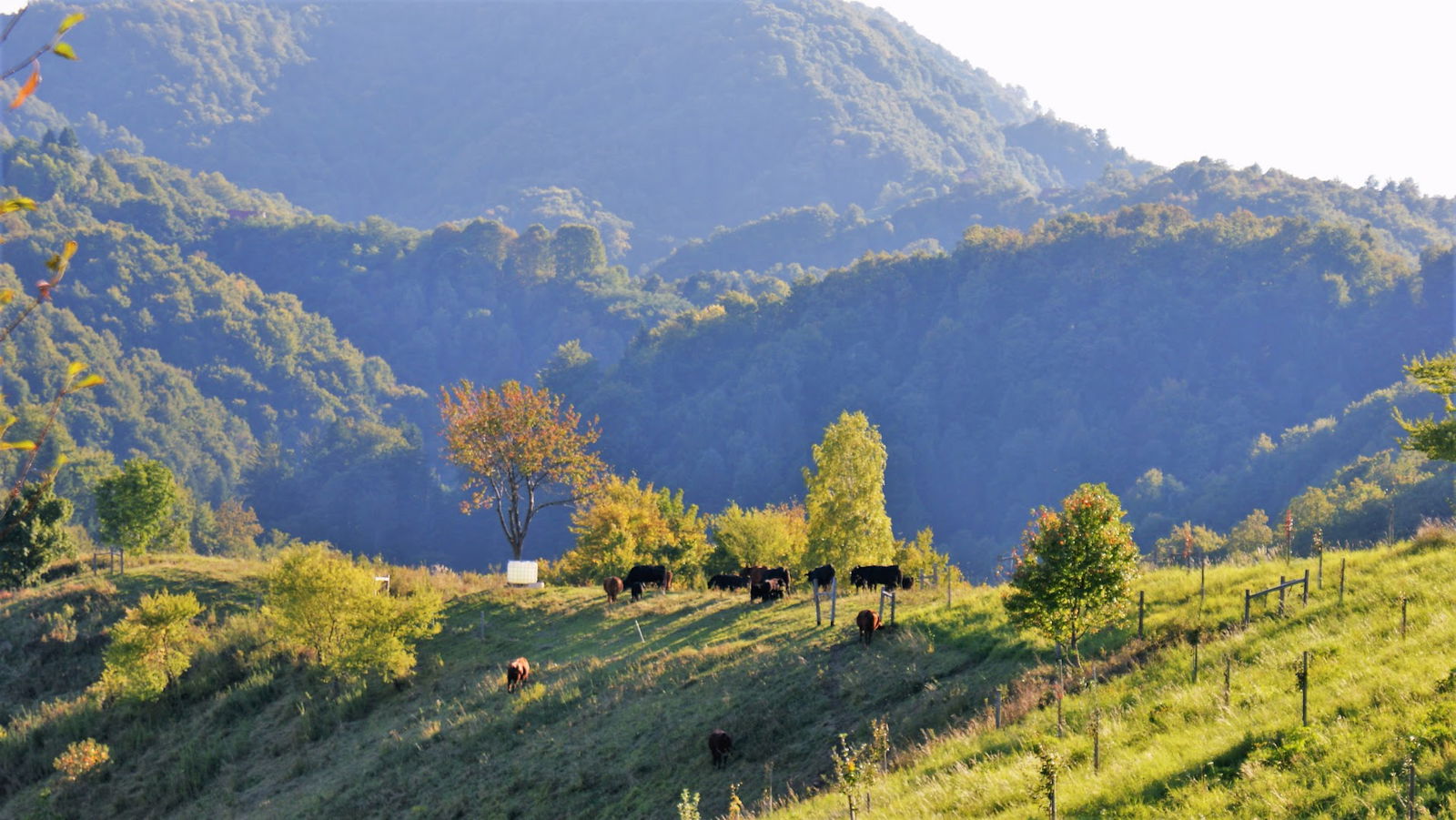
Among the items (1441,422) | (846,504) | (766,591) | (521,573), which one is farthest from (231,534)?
(1441,422)

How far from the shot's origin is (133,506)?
75.2 m

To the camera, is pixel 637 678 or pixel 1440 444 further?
pixel 637 678

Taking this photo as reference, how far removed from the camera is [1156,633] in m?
28.7

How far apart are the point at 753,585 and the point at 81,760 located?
2808 centimetres

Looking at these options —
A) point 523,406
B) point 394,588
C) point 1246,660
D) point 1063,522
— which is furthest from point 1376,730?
point 523,406

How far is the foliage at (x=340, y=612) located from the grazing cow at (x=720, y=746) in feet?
66.9

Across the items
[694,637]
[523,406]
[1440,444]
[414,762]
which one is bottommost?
[414,762]

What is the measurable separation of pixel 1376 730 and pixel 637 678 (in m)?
25.0

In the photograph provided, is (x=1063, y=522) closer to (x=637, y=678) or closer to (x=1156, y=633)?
(x=1156, y=633)

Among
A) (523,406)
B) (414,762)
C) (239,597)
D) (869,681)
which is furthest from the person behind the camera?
(523,406)

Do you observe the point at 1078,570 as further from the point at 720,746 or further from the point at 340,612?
the point at 340,612

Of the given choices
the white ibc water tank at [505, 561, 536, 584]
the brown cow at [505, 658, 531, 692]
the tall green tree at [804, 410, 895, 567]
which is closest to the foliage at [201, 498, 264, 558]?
the white ibc water tank at [505, 561, 536, 584]

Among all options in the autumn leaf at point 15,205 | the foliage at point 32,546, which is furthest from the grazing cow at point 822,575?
the foliage at point 32,546

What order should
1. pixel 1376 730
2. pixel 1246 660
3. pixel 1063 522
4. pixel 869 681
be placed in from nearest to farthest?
1. pixel 1376 730
2. pixel 1246 660
3. pixel 1063 522
4. pixel 869 681
